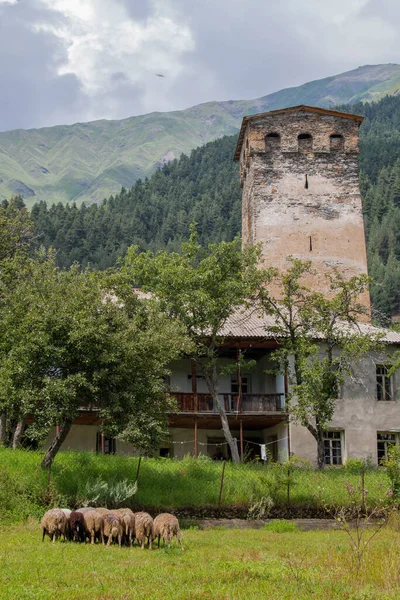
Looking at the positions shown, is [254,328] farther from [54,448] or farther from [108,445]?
[54,448]

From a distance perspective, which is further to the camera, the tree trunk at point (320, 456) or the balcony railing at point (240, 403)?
the balcony railing at point (240, 403)

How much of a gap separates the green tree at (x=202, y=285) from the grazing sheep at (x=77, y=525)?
11357 millimetres

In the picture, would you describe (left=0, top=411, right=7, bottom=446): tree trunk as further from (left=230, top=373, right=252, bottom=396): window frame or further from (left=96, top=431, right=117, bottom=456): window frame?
(left=230, top=373, right=252, bottom=396): window frame

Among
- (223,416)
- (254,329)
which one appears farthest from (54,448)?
(254,329)

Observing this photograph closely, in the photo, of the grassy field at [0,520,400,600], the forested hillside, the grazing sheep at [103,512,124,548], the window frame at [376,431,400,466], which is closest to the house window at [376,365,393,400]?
the window frame at [376,431,400,466]

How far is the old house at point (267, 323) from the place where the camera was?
1183 inches

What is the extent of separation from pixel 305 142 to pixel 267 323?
12156 mm

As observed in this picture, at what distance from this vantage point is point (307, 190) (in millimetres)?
37781

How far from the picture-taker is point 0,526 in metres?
16.4

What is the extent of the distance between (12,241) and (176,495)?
14050mm

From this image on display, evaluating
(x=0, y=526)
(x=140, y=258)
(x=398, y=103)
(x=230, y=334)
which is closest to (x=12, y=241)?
(x=140, y=258)

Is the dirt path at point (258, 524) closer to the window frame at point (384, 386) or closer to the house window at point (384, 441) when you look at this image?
the house window at point (384, 441)

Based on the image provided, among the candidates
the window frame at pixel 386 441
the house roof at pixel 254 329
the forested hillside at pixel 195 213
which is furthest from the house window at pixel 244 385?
the forested hillside at pixel 195 213

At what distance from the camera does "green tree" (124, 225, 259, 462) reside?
2675 cm
